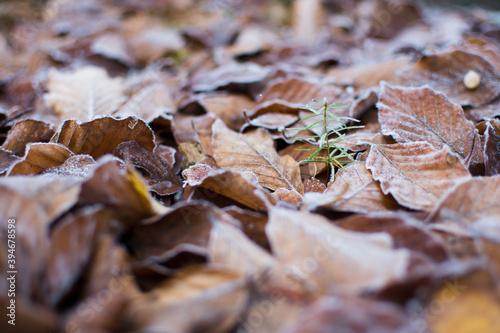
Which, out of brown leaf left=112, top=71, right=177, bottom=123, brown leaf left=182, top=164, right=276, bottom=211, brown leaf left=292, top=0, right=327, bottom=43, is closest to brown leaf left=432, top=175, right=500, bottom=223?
brown leaf left=182, top=164, right=276, bottom=211

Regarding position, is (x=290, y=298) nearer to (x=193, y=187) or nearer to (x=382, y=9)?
(x=193, y=187)

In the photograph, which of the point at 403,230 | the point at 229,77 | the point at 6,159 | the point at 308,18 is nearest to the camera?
the point at 403,230

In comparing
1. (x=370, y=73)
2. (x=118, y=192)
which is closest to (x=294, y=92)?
(x=370, y=73)

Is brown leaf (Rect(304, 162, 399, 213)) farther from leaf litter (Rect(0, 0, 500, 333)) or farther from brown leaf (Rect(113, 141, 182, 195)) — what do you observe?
brown leaf (Rect(113, 141, 182, 195))

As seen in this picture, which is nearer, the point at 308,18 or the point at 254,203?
the point at 254,203

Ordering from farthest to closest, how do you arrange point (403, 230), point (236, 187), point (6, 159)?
point (6, 159)
point (236, 187)
point (403, 230)

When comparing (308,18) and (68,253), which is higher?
(68,253)

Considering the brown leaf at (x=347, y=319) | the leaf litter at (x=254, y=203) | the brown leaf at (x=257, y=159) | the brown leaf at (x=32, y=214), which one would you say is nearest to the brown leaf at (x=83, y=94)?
the leaf litter at (x=254, y=203)

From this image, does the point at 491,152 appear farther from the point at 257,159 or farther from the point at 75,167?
the point at 75,167

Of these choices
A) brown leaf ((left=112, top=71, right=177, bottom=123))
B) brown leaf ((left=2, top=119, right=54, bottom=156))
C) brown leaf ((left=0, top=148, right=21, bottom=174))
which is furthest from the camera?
brown leaf ((left=112, top=71, right=177, bottom=123))
